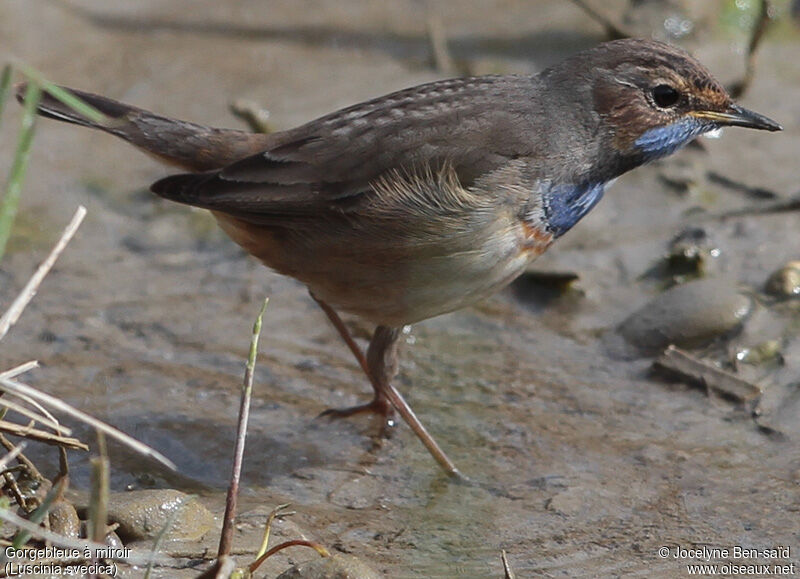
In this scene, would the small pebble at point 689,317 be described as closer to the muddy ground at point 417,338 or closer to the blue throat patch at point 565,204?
the muddy ground at point 417,338

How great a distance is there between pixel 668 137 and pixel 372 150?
1498 millimetres

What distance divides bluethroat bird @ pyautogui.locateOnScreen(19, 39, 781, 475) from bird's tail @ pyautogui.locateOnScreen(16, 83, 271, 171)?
0.02m

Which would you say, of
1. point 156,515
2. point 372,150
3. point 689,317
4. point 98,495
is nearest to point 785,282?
point 689,317

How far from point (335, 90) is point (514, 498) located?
4.77 m

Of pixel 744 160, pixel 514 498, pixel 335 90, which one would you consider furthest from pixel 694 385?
pixel 335 90

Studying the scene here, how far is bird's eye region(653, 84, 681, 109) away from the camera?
5926 millimetres

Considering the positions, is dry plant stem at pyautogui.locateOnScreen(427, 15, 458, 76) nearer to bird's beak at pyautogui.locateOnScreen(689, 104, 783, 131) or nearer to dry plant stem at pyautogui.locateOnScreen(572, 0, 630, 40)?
dry plant stem at pyautogui.locateOnScreen(572, 0, 630, 40)

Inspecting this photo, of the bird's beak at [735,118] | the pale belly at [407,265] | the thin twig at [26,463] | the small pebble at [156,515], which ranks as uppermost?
the bird's beak at [735,118]

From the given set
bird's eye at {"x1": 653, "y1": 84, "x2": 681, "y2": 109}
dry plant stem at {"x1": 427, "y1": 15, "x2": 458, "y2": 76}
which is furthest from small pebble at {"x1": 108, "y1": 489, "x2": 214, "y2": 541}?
dry plant stem at {"x1": 427, "y1": 15, "x2": 458, "y2": 76}

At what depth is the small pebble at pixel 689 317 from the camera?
270 inches

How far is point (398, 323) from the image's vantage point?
5977 millimetres

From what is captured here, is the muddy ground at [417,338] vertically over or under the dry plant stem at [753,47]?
under

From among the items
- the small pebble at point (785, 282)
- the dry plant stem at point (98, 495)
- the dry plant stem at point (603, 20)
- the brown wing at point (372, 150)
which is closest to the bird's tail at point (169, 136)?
the brown wing at point (372, 150)

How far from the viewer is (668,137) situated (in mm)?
5977
